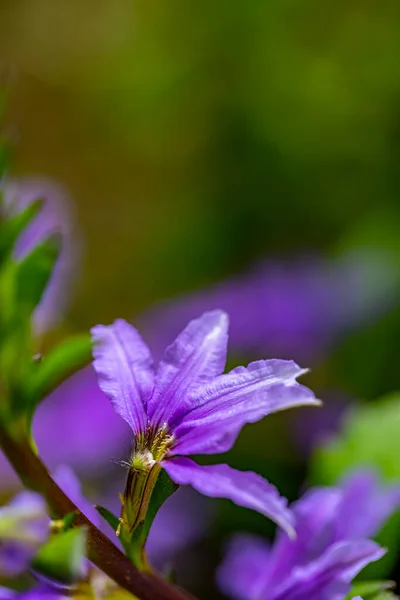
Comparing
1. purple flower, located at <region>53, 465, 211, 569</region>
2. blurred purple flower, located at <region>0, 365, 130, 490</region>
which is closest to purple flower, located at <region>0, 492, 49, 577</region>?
purple flower, located at <region>53, 465, 211, 569</region>

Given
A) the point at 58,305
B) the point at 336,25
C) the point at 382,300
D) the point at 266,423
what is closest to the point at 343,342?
the point at 382,300

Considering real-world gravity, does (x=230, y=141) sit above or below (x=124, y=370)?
above

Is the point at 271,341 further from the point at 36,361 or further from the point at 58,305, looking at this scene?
the point at 36,361

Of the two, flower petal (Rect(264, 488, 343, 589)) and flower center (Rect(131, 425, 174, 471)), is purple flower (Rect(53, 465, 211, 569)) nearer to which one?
flower petal (Rect(264, 488, 343, 589))

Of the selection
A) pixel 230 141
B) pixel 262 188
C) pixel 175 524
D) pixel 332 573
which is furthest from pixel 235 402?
pixel 230 141

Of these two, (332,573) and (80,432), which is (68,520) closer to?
(332,573)

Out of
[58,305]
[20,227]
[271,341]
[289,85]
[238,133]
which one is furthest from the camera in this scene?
[238,133]

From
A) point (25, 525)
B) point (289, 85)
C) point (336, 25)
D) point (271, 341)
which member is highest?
point (336, 25)
